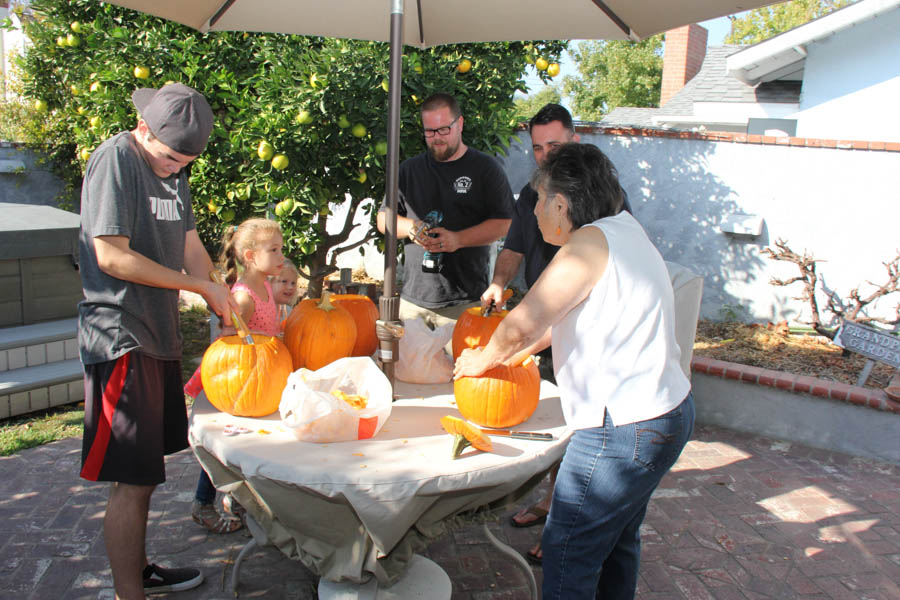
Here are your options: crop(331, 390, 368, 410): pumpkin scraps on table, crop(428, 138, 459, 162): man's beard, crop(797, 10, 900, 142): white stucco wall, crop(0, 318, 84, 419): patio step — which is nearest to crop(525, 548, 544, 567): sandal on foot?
crop(331, 390, 368, 410): pumpkin scraps on table

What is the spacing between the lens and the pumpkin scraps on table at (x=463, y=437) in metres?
2.03

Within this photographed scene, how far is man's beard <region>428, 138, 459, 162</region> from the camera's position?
3.58 metres

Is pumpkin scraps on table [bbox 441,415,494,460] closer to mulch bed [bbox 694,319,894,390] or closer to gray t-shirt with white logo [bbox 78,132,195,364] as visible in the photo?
gray t-shirt with white logo [bbox 78,132,195,364]

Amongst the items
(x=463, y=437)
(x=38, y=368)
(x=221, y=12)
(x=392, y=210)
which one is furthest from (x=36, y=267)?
(x=463, y=437)

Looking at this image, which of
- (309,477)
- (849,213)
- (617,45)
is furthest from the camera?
(617,45)

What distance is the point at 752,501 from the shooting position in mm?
3953

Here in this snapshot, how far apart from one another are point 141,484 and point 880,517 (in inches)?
149

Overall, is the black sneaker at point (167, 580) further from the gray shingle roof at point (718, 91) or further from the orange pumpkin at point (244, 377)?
the gray shingle roof at point (718, 91)

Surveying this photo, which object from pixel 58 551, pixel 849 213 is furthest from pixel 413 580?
pixel 849 213

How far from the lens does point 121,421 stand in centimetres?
229

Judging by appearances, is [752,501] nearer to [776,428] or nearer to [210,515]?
[776,428]

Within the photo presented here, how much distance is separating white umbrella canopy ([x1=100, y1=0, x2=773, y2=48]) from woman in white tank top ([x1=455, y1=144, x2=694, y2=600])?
1.02 metres

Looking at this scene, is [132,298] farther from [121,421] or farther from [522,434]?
[522,434]

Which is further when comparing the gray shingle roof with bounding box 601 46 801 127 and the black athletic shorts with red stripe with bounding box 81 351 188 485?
the gray shingle roof with bounding box 601 46 801 127
